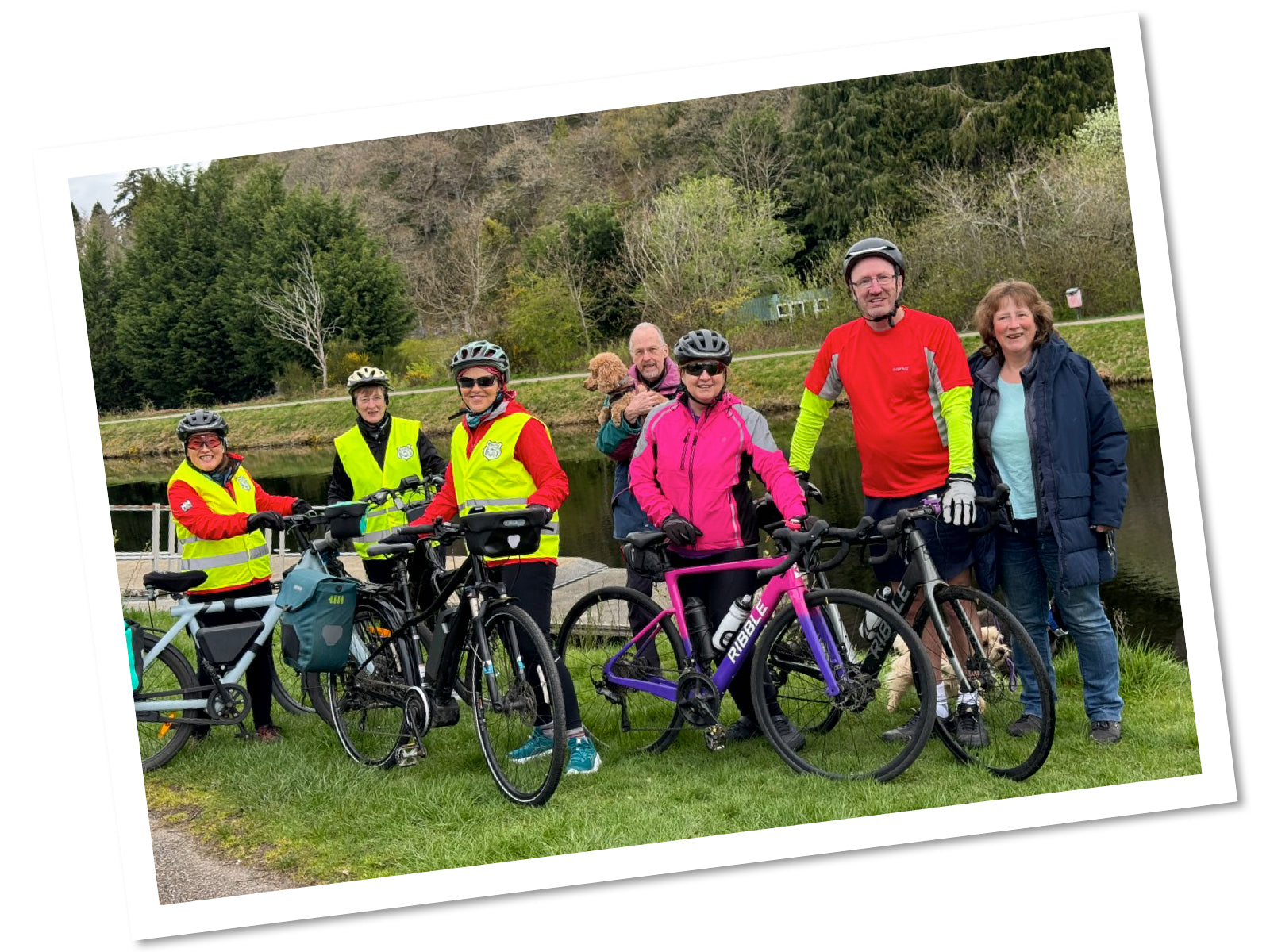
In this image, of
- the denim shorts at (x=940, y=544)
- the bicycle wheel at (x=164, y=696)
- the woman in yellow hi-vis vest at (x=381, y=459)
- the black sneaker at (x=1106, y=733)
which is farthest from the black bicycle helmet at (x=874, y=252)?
the bicycle wheel at (x=164, y=696)

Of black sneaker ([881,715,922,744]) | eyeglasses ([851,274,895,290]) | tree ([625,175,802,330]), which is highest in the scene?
tree ([625,175,802,330])

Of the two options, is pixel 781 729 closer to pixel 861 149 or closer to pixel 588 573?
pixel 588 573

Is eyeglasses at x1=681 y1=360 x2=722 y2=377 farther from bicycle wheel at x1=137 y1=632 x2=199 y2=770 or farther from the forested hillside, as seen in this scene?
the forested hillside

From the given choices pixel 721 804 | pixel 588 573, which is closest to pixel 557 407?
pixel 588 573

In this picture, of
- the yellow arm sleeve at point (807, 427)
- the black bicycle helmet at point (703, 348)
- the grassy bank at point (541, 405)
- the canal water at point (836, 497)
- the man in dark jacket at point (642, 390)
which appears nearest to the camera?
the black bicycle helmet at point (703, 348)

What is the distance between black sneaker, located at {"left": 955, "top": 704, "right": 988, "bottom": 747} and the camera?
4512 mm

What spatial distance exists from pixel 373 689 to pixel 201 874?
1.07 meters

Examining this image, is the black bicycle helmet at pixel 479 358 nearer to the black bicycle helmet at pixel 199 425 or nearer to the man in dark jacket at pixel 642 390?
the man in dark jacket at pixel 642 390

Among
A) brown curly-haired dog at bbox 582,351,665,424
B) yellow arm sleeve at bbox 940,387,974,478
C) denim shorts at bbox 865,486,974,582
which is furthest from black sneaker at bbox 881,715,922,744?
brown curly-haired dog at bbox 582,351,665,424

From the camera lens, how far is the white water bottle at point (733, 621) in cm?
474

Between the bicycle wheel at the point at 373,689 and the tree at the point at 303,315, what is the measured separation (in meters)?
20.9

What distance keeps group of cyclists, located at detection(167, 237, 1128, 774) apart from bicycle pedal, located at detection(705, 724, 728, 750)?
7.2 inches

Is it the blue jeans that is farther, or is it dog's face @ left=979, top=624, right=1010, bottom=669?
A: the blue jeans

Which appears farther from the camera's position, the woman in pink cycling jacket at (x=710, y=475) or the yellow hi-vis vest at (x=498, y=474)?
the yellow hi-vis vest at (x=498, y=474)
